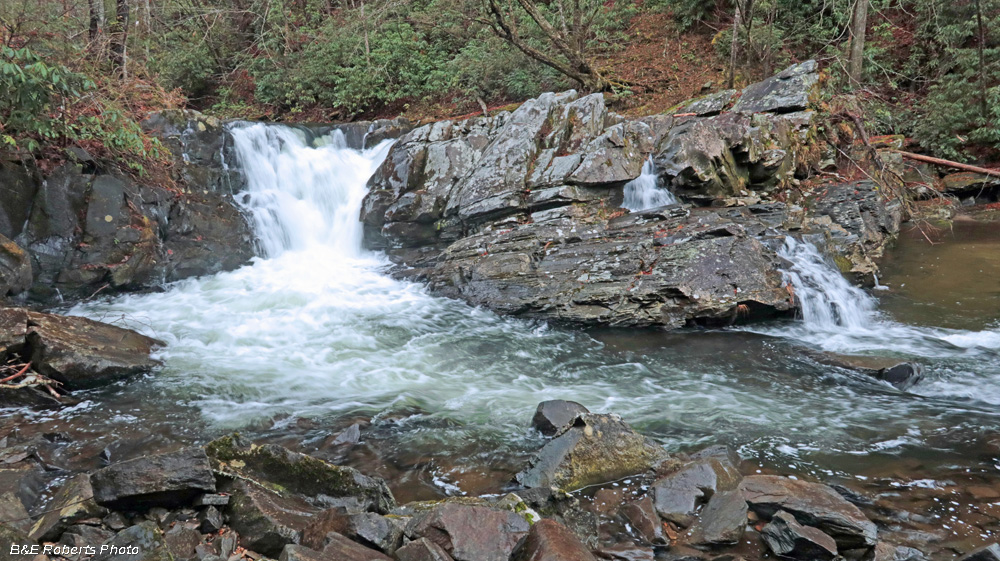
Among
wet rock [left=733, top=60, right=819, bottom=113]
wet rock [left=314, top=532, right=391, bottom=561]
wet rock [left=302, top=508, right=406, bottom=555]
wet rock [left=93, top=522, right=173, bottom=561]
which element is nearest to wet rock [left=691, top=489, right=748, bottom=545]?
wet rock [left=302, top=508, right=406, bottom=555]

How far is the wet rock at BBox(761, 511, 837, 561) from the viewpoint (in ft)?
11.3

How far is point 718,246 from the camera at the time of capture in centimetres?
856

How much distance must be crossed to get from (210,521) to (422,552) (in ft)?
4.48

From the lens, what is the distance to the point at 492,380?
693 cm

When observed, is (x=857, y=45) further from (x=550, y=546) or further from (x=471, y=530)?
(x=471, y=530)

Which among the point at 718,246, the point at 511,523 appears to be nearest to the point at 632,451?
the point at 511,523

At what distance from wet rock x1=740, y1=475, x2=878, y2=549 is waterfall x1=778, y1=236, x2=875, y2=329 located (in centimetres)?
474

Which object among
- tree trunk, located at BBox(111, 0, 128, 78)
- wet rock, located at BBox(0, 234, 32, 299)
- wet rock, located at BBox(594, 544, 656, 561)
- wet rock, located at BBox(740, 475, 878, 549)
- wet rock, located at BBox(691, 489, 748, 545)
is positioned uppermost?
tree trunk, located at BBox(111, 0, 128, 78)

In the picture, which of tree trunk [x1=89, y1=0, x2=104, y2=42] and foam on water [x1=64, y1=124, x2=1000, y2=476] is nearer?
foam on water [x1=64, y1=124, x2=1000, y2=476]

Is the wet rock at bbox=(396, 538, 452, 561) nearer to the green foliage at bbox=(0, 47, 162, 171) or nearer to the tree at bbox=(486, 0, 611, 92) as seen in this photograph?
the green foliage at bbox=(0, 47, 162, 171)

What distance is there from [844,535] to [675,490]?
1032 mm

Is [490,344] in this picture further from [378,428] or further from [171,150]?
[171,150]

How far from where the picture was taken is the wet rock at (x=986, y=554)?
3.12 m

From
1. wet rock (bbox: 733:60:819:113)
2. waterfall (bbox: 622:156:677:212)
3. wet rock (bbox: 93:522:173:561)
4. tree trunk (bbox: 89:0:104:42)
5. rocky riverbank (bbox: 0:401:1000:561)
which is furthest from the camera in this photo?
wet rock (bbox: 733:60:819:113)
